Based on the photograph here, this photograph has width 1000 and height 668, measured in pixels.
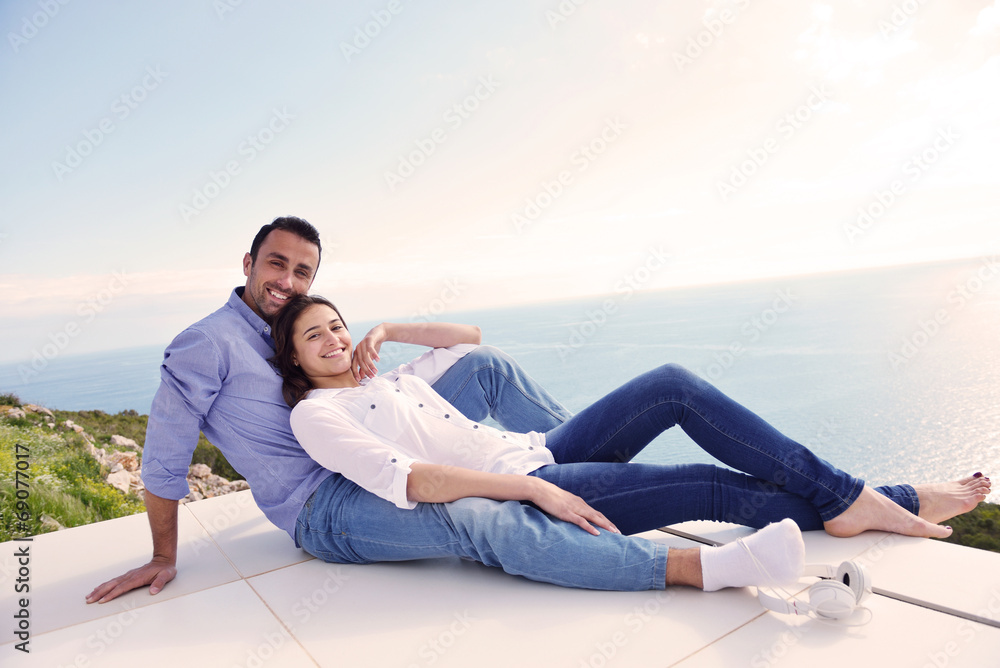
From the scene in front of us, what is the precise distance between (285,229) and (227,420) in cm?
70

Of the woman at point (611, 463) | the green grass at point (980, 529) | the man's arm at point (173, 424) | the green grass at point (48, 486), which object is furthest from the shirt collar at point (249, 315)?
the green grass at point (980, 529)

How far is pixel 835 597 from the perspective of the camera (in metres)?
1.16

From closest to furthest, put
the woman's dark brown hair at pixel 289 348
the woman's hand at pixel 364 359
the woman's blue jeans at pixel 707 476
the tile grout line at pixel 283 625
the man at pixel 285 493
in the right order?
1. the tile grout line at pixel 283 625
2. the man at pixel 285 493
3. the woman's blue jeans at pixel 707 476
4. the woman's dark brown hair at pixel 289 348
5. the woman's hand at pixel 364 359

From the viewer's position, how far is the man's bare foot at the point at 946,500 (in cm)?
162

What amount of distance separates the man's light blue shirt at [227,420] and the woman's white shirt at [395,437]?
16 centimetres

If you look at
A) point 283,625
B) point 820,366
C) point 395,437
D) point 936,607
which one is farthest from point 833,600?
point 820,366

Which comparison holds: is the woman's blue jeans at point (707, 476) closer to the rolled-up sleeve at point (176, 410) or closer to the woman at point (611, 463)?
the woman at point (611, 463)

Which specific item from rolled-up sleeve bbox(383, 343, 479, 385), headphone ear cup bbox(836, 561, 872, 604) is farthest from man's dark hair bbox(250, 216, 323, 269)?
headphone ear cup bbox(836, 561, 872, 604)

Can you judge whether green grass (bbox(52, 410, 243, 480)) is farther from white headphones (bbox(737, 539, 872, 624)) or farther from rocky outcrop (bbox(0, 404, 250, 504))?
white headphones (bbox(737, 539, 872, 624))

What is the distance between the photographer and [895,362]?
613 inches

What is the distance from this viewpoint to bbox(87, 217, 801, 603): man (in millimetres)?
1352

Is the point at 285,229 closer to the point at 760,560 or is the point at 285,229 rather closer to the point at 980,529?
the point at 760,560

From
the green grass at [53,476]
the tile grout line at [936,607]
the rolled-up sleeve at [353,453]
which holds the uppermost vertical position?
the rolled-up sleeve at [353,453]

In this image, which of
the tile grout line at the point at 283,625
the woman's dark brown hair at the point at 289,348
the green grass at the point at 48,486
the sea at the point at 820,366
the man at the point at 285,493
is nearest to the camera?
the tile grout line at the point at 283,625
